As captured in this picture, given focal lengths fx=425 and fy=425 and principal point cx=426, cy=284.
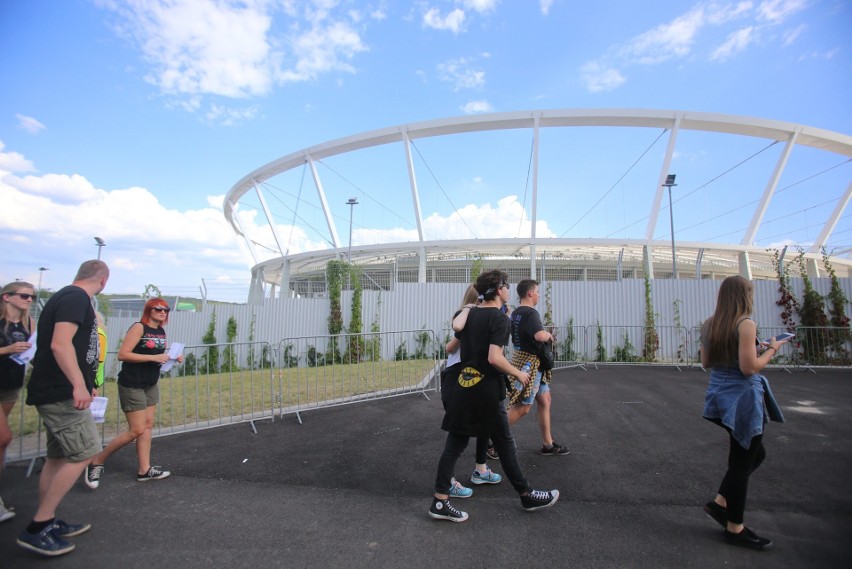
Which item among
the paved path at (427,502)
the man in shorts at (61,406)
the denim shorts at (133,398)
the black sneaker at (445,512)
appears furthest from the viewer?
the denim shorts at (133,398)

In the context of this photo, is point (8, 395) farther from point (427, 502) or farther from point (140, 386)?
point (427, 502)

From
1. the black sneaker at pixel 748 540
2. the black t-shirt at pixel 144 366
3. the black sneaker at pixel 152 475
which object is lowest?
the black sneaker at pixel 152 475

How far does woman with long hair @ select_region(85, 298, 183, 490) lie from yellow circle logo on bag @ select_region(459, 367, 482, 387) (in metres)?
2.92

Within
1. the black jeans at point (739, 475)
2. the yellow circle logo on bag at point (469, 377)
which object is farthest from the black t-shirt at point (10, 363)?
the black jeans at point (739, 475)

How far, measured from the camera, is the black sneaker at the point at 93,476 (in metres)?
3.85

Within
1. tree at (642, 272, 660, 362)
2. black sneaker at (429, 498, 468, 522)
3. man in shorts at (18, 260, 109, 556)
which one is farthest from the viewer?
tree at (642, 272, 660, 362)

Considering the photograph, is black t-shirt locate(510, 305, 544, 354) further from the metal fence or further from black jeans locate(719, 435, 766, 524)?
the metal fence

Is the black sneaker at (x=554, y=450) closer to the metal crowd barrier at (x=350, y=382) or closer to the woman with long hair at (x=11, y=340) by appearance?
the metal crowd barrier at (x=350, y=382)

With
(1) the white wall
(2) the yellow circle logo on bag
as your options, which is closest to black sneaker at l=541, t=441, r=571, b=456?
(2) the yellow circle logo on bag

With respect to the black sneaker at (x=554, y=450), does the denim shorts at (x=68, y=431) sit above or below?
above

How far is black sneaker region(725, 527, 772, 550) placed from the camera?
270 centimetres

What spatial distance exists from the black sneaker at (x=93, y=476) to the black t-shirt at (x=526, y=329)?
13.3 ft

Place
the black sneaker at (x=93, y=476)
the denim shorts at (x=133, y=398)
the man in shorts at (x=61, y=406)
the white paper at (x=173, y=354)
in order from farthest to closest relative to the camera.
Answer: the white paper at (x=173, y=354), the denim shorts at (x=133, y=398), the black sneaker at (x=93, y=476), the man in shorts at (x=61, y=406)

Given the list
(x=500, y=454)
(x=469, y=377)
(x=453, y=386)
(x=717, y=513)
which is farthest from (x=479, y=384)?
(x=717, y=513)
